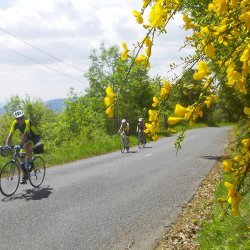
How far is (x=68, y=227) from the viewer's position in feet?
21.4

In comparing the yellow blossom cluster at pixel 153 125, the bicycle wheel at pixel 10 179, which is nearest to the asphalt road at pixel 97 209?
the bicycle wheel at pixel 10 179

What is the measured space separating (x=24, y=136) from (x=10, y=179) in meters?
0.99

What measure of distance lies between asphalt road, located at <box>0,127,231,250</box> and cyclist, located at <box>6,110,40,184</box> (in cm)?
65

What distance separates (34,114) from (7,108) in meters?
7.97

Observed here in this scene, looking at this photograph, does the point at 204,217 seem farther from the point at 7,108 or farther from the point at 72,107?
the point at 7,108

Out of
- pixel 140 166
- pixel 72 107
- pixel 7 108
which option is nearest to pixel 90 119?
pixel 72 107

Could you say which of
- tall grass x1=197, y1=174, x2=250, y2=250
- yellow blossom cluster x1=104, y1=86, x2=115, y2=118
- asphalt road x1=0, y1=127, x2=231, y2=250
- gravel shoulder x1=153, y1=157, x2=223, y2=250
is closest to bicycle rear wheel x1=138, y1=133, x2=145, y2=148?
asphalt road x1=0, y1=127, x2=231, y2=250

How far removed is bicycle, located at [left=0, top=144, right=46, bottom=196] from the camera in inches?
345

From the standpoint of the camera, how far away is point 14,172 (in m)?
9.07

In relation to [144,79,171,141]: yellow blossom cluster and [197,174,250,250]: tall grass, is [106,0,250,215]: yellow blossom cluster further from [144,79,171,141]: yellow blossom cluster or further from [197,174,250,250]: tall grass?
[197,174,250,250]: tall grass

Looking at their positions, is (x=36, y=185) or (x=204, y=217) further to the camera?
A: (x=36, y=185)

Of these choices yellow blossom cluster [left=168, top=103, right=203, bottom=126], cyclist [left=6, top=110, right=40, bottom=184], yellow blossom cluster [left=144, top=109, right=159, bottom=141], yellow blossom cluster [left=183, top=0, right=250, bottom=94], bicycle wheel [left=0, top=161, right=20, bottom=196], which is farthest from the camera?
cyclist [left=6, top=110, right=40, bottom=184]

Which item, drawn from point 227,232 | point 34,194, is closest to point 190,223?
point 227,232

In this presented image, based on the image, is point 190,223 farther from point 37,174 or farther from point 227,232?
point 37,174
